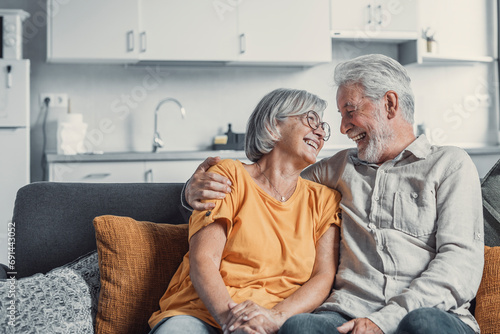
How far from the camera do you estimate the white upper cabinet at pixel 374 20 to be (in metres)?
3.99

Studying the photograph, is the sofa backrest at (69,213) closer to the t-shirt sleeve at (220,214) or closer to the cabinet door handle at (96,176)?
the t-shirt sleeve at (220,214)

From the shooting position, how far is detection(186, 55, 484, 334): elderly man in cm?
149

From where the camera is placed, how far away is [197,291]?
1582mm

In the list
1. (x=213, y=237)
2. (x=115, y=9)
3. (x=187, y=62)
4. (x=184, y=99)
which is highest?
(x=115, y=9)

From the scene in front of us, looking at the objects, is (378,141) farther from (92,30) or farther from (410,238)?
(92,30)

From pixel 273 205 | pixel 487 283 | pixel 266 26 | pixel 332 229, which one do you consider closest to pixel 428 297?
pixel 487 283

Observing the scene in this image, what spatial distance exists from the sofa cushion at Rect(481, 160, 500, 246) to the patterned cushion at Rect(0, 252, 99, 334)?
1266 millimetres

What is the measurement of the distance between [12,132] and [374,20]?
2.56 meters

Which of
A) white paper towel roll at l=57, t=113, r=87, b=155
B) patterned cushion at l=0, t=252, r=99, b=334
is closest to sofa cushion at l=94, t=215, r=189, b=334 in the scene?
patterned cushion at l=0, t=252, r=99, b=334

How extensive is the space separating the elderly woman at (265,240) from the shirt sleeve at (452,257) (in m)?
0.27

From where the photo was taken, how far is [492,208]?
1853 mm

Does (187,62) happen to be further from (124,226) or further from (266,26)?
(124,226)

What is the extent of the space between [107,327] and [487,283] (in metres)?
1.13

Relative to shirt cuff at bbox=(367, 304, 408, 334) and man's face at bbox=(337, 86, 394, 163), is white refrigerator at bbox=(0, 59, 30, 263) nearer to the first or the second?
man's face at bbox=(337, 86, 394, 163)
